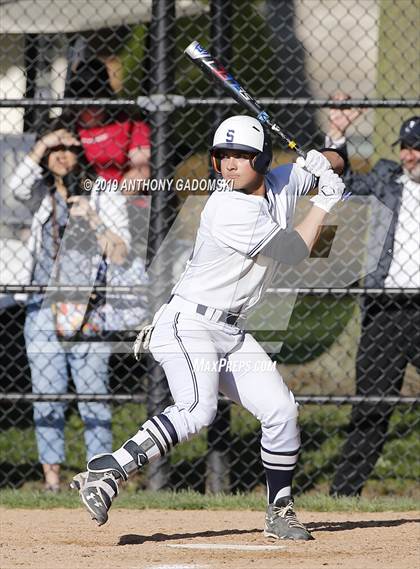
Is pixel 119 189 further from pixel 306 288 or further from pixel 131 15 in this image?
pixel 131 15

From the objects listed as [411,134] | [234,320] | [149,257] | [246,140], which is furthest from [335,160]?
[149,257]

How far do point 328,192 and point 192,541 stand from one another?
1.49 m

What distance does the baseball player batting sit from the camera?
4570 millimetres

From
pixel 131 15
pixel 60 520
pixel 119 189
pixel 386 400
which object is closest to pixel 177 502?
pixel 60 520

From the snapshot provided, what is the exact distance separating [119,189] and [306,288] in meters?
1.11

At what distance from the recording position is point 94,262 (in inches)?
244

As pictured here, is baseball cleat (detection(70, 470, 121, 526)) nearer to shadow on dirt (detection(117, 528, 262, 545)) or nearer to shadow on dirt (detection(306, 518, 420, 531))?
shadow on dirt (detection(117, 528, 262, 545))

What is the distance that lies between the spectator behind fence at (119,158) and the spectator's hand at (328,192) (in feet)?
5.46

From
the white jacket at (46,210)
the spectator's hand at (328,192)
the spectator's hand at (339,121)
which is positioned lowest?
the spectator's hand at (328,192)

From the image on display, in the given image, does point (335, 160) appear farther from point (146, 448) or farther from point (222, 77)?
point (146, 448)

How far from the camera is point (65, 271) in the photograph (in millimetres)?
6184

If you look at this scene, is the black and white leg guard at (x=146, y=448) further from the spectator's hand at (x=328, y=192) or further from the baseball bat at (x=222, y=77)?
the baseball bat at (x=222, y=77)

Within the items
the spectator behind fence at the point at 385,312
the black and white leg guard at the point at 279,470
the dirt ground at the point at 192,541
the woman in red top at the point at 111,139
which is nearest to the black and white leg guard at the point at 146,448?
the dirt ground at the point at 192,541

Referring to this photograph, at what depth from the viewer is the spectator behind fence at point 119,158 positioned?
20.3 ft
